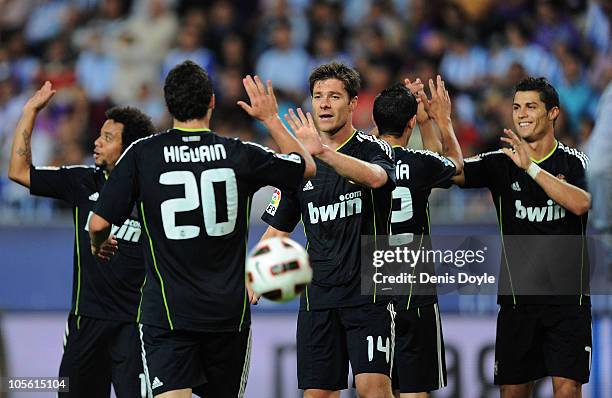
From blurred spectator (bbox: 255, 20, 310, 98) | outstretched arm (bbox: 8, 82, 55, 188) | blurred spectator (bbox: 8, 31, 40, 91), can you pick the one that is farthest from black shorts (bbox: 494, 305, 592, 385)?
blurred spectator (bbox: 8, 31, 40, 91)

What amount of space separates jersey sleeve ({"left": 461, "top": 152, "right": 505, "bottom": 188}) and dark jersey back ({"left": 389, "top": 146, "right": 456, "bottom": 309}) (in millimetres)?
285

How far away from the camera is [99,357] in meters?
7.31

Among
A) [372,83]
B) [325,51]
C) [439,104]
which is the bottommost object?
[439,104]

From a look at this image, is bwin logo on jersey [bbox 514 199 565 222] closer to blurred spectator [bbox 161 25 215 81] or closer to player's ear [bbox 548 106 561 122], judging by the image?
player's ear [bbox 548 106 561 122]

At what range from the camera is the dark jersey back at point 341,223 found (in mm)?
6699

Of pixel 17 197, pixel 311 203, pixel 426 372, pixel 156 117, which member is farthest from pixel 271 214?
pixel 156 117

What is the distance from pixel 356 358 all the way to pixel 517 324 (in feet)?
4.32

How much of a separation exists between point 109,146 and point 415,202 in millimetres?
2174

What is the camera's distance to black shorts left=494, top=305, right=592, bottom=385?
23.3 feet

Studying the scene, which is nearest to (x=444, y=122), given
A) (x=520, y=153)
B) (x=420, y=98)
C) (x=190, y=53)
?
(x=420, y=98)

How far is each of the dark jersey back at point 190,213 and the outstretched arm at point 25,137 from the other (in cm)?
172

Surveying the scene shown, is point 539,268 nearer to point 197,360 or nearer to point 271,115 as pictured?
point 271,115

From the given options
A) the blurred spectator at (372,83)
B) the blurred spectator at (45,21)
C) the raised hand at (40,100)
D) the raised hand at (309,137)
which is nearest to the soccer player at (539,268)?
the raised hand at (309,137)

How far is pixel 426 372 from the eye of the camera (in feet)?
23.7
